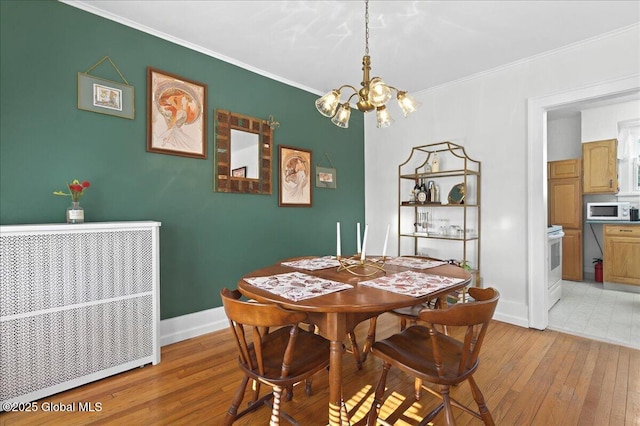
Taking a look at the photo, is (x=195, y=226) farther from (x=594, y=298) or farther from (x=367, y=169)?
(x=594, y=298)

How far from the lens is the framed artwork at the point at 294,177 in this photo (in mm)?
3568

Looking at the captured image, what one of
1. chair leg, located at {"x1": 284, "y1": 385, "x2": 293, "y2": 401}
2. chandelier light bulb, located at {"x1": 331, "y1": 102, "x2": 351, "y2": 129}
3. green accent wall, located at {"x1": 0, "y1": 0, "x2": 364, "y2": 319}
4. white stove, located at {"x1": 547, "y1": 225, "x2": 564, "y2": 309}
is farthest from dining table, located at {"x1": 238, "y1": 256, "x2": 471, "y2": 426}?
white stove, located at {"x1": 547, "y1": 225, "x2": 564, "y2": 309}

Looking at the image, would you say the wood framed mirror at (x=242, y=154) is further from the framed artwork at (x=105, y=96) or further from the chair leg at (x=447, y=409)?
the chair leg at (x=447, y=409)

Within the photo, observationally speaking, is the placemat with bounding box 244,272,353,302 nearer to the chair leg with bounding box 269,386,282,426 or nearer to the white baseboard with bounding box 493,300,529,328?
the chair leg with bounding box 269,386,282,426

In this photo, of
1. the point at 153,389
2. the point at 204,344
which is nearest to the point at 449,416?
the point at 153,389

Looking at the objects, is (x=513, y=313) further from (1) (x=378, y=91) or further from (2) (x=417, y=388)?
(1) (x=378, y=91)

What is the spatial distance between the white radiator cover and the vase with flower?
0.52ft

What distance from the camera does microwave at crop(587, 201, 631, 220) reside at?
14.9ft

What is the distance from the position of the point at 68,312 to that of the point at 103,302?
189 millimetres

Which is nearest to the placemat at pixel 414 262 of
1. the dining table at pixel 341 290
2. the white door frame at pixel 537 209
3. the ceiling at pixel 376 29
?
the dining table at pixel 341 290

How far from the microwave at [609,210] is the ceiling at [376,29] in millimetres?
3126

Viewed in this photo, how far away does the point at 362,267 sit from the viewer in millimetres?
2150

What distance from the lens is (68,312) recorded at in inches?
77.7

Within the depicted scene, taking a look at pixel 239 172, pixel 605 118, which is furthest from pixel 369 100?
pixel 605 118
